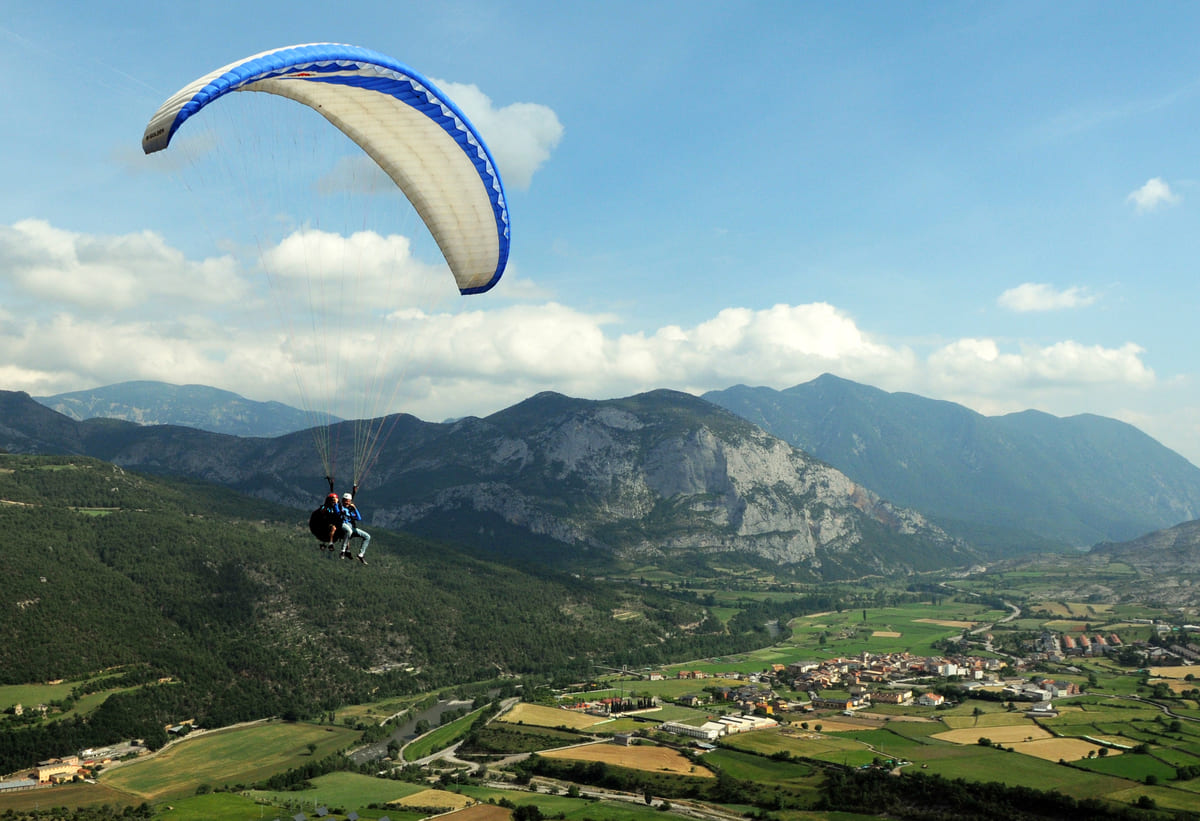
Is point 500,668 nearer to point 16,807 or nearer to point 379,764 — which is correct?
point 379,764

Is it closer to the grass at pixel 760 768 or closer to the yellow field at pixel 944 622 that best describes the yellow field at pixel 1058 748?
the grass at pixel 760 768

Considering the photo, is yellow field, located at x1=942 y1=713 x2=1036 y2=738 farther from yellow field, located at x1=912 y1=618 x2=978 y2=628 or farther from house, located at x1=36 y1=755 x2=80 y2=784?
yellow field, located at x1=912 y1=618 x2=978 y2=628

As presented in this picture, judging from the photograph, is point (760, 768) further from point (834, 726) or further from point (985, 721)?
point (985, 721)

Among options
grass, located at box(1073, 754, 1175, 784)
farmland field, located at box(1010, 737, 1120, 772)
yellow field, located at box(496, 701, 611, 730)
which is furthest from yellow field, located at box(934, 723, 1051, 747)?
yellow field, located at box(496, 701, 611, 730)

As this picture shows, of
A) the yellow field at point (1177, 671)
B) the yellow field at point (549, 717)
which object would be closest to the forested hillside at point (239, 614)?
the yellow field at point (549, 717)

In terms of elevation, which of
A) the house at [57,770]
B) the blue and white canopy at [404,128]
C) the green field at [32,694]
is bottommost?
the house at [57,770]
